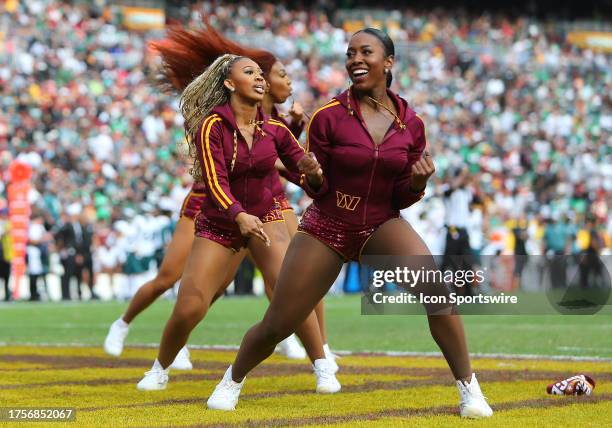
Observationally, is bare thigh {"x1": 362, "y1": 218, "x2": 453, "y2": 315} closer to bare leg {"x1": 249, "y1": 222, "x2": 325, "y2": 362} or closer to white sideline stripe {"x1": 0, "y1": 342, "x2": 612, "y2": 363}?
bare leg {"x1": 249, "y1": 222, "x2": 325, "y2": 362}

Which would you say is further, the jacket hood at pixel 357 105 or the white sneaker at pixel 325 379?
the white sneaker at pixel 325 379

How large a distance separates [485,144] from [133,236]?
42.6 feet

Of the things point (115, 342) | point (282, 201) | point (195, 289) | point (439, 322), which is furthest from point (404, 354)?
point (439, 322)

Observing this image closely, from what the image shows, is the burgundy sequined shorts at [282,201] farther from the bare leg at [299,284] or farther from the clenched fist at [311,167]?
the clenched fist at [311,167]

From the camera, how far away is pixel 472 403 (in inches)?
272

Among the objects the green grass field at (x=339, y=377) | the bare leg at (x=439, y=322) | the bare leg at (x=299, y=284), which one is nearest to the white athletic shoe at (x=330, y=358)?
the green grass field at (x=339, y=377)

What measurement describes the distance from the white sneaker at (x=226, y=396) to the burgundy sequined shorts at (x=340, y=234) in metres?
1.04

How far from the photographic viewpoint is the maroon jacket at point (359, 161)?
6988 mm

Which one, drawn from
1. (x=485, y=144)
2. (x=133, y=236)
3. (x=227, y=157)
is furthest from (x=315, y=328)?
(x=485, y=144)

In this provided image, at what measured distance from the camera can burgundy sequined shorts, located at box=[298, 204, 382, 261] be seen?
713 cm

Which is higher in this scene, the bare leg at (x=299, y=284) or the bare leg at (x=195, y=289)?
the bare leg at (x=299, y=284)

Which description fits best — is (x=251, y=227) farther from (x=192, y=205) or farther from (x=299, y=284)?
(x=192, y=205)

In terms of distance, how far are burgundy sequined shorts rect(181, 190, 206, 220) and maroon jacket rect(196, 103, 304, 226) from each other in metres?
1.45

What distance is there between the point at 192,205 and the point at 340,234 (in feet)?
11.0
